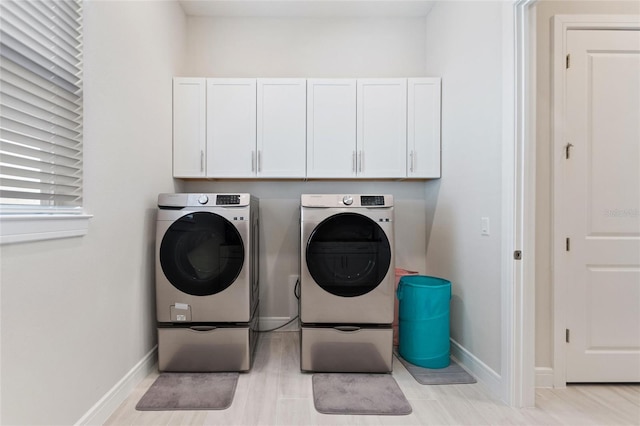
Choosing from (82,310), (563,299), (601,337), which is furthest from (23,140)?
(601,337)

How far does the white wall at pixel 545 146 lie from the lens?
69.6 inches

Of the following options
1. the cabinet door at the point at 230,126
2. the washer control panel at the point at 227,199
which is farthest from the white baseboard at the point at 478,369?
the cabinet door at the point at 230,126

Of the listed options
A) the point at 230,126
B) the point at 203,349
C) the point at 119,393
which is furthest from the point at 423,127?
the point at 119,393

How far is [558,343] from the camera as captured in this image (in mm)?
1795

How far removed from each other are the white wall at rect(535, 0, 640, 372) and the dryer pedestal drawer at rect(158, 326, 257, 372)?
6.12 feet

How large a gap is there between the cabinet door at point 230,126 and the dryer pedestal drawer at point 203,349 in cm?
117

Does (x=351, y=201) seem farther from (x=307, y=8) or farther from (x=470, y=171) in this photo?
(x=307, y=8)

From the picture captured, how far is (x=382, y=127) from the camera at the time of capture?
2.38 metres

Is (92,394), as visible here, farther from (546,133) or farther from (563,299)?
(546,133)

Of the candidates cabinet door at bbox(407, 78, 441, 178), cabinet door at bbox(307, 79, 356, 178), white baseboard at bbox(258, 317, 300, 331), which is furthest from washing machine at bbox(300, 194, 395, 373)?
white baseboard at bbox(258, 317, 300, 331)

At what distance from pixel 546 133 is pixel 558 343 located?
1275 mm

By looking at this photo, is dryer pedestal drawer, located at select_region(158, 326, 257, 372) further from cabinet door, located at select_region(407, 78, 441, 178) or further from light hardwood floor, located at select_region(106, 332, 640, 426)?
cabinet door, located at select_region(407, 78, 441, 178)

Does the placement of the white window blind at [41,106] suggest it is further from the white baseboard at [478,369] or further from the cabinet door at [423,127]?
the white baseboard at [478,369]

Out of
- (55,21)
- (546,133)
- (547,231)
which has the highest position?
(55,21)
